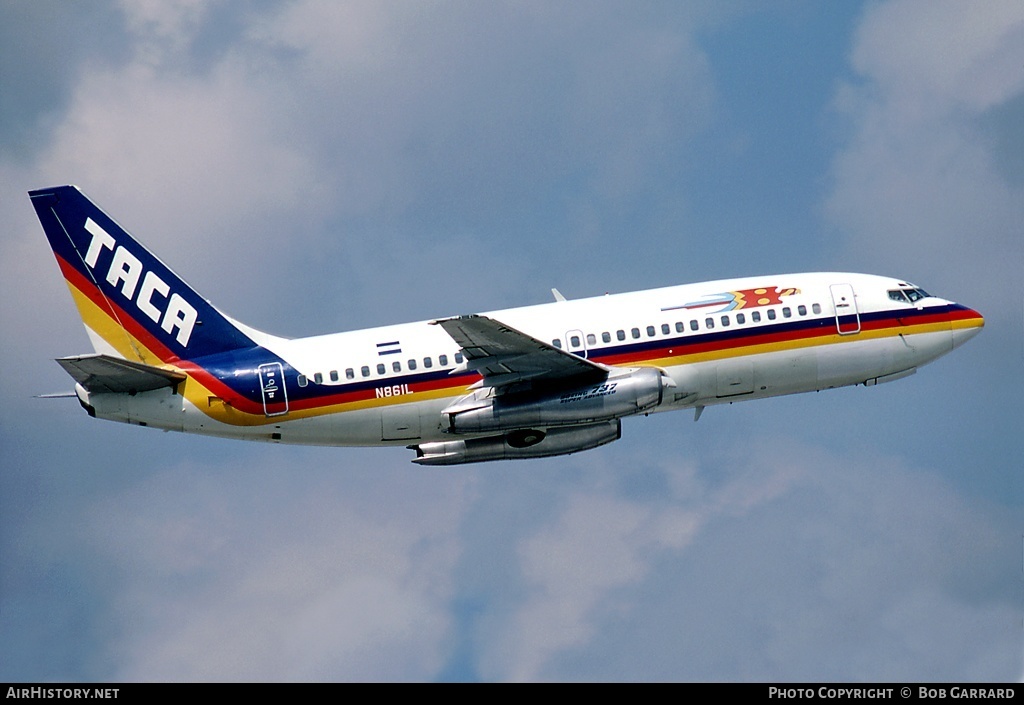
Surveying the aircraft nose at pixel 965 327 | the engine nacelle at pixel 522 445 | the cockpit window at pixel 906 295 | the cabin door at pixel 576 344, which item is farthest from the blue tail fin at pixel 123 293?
the aircraft nose at pixel 965 327

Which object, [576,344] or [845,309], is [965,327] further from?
[576,344]

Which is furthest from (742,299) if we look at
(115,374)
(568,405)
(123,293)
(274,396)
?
(123,293)

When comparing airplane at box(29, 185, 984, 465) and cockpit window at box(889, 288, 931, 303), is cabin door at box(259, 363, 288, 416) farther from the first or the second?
cockpit window at box(889, 288, 931, 303)

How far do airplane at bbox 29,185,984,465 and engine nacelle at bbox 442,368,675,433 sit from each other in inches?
3.4

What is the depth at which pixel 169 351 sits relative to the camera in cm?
7794

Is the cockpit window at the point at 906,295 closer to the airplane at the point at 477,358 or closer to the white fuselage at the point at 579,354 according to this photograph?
the airplane at the point at 477,358

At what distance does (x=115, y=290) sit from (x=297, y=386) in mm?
9813

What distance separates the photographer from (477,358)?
245 ft

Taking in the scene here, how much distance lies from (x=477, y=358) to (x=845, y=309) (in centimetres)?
1703

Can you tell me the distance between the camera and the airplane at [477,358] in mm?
75438

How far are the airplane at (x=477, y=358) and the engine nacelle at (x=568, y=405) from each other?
3.4 inches

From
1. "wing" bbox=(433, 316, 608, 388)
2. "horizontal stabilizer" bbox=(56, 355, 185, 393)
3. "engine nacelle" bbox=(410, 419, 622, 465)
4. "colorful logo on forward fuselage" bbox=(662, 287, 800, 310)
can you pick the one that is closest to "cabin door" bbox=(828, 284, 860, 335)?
"colorful logo on forward fuselage" bbox=(662, 287, 800, 310)
